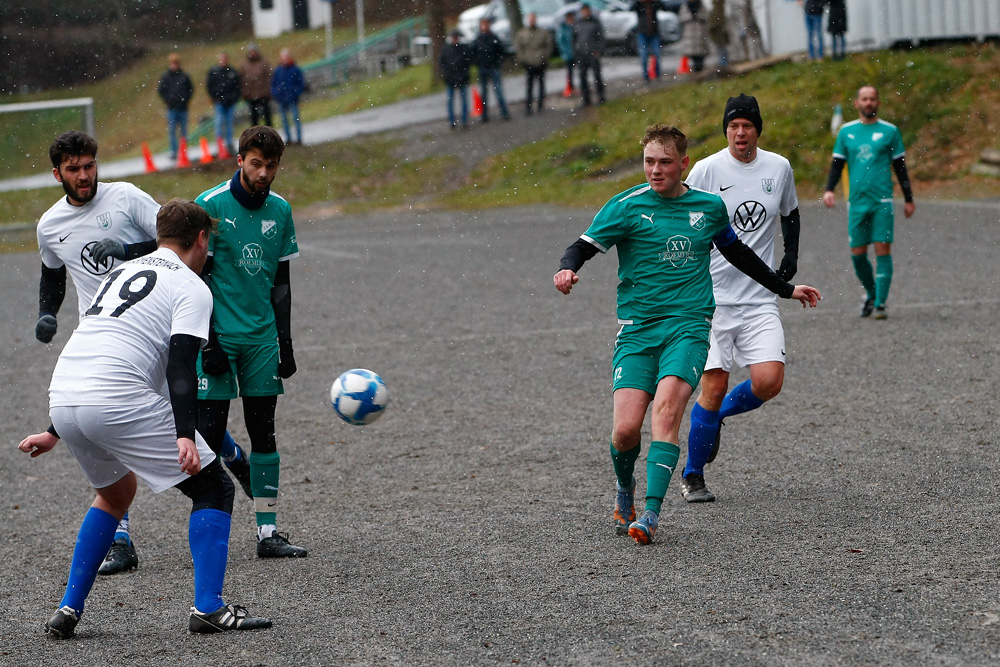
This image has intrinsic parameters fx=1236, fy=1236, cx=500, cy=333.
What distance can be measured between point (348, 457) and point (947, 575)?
4.16 m

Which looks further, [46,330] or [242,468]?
[242,468]

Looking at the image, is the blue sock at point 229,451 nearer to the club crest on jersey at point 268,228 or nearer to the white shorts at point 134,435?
the club crest on jersey at point 268,228

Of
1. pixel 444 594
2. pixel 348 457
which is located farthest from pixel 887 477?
pixel 348 457

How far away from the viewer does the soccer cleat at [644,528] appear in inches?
→ 227

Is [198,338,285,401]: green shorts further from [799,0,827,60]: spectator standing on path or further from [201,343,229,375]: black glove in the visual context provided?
[799,0,827,60]: spectator standing on path

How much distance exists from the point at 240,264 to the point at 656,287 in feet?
6.70

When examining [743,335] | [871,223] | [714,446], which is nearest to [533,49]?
[871,223]

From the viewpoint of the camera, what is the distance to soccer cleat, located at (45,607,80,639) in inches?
194

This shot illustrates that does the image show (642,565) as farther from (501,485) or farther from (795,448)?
(795,448)

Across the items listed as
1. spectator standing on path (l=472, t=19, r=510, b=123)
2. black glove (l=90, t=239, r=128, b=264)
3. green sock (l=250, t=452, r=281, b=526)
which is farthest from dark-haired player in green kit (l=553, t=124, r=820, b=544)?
spectator standing on path (l=472, t=19, r=510, b=123)

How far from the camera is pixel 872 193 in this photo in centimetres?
1203

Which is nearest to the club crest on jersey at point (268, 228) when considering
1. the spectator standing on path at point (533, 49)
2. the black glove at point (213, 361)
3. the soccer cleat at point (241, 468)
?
the black glove at point (213, 361)

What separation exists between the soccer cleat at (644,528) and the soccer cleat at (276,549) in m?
1.61

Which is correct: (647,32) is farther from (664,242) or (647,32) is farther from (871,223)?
(664,242)
